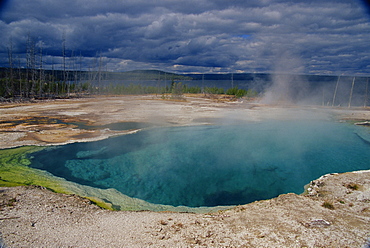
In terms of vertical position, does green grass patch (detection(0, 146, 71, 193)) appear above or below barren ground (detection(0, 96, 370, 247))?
below

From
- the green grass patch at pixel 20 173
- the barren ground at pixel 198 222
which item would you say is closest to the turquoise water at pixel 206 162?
the green grass patch at pixel 20 173

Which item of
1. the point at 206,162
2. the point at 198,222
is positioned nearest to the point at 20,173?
the point at 198,222

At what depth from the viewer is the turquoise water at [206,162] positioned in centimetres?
868

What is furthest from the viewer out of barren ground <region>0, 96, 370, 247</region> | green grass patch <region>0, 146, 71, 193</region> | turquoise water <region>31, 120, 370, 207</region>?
turquoise water <region>31, 120, 370, 207</region>

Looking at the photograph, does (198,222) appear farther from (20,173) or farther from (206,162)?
(20,173)

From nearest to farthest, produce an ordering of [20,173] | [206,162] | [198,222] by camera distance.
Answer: [198,222] < [20,173] < [206,162]

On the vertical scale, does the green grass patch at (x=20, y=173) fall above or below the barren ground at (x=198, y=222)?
below

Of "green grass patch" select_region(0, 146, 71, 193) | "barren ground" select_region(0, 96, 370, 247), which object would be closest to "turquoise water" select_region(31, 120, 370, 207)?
"green grass patch" select_region(0, 146, 71, 193)

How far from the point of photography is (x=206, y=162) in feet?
37.4

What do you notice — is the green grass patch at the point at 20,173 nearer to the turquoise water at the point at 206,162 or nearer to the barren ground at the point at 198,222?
the turquoise water at the point at 206,162

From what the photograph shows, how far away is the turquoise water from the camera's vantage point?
8680 mm

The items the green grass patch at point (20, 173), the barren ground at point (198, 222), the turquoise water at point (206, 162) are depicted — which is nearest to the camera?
Result: the barren ground at point (198, 222)

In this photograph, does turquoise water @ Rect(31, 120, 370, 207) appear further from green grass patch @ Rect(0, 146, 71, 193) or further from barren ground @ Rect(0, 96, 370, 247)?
barren ground @ Rect(0, 96, 370, 247)

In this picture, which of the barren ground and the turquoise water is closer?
the barren ground
